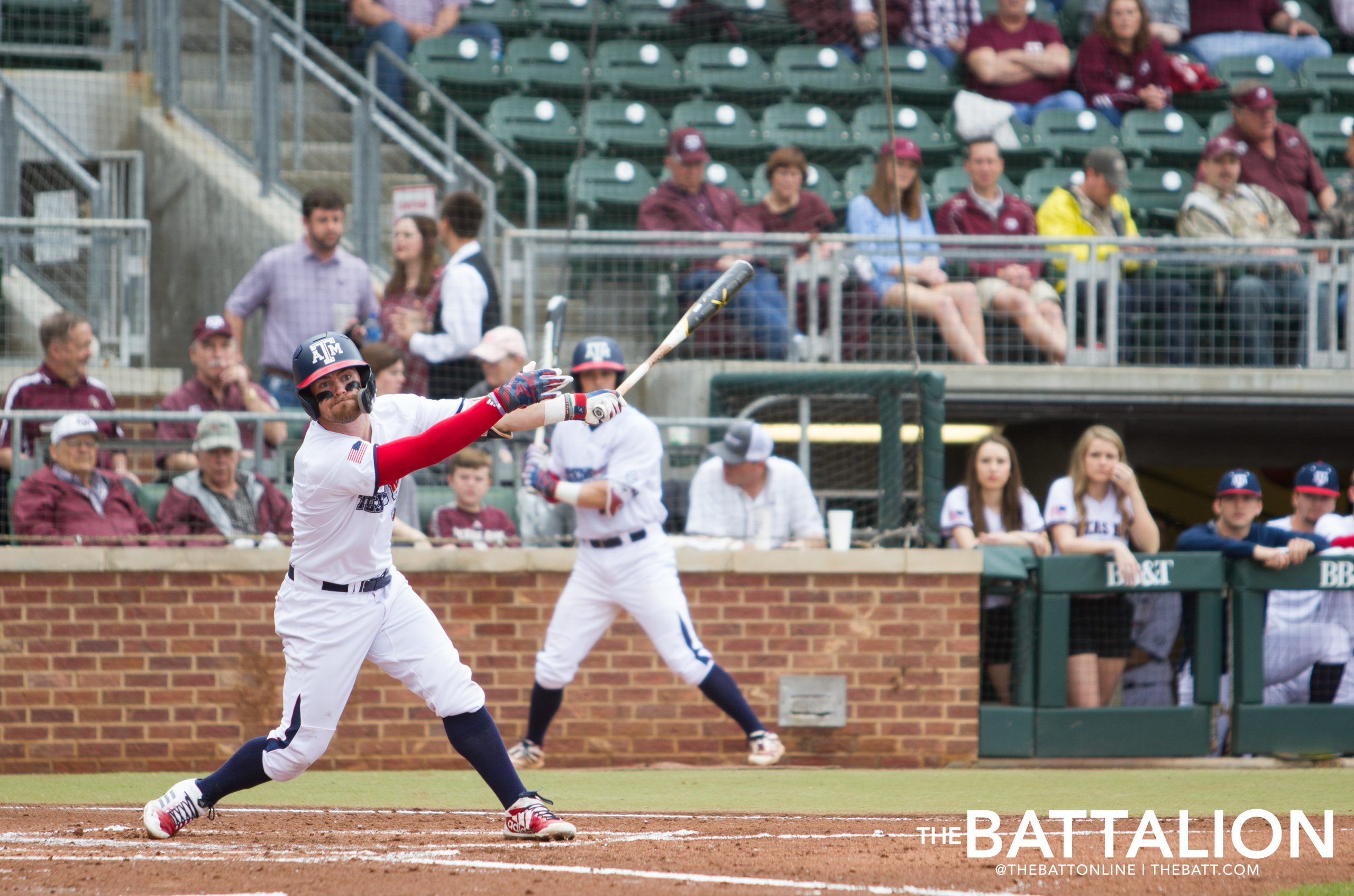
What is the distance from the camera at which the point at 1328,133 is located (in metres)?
11.2

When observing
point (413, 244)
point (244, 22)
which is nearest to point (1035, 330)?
point (413, 244)

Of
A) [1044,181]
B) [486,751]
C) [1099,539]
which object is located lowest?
[486,751]

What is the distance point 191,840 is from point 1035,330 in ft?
19.0

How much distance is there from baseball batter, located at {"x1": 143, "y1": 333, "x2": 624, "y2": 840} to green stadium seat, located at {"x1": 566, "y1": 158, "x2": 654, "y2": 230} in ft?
17.4

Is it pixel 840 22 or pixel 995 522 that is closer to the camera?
pixel 995 522

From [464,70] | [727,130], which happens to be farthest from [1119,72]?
[464,70]

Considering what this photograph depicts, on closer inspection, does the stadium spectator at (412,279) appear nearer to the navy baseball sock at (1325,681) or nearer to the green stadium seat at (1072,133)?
the navy baseball sock at (1325,681)

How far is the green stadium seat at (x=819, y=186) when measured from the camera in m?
10.1

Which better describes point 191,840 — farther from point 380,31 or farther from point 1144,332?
point 380,31

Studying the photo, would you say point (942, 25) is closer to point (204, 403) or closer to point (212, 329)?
point (212, 329)

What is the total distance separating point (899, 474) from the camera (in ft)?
24.4

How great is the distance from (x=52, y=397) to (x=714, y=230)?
381 centimetres

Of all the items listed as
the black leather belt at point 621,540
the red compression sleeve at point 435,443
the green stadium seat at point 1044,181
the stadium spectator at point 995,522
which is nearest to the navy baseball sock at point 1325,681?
the stadium spectator at point 995,522

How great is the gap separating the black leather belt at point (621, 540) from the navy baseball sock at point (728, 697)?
2.12 feet
